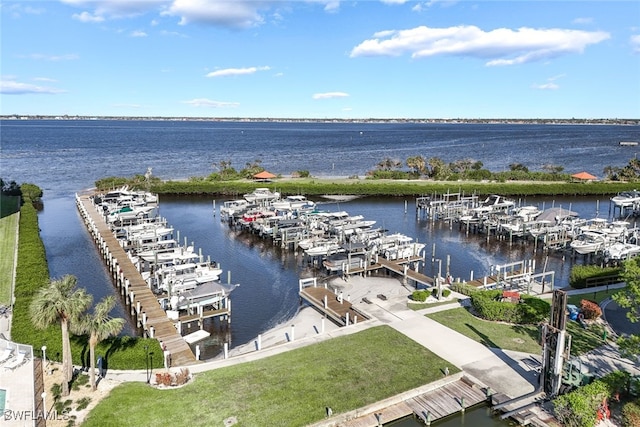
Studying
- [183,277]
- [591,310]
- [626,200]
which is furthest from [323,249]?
[626,200]

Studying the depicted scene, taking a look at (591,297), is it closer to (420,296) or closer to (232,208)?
(420,296)

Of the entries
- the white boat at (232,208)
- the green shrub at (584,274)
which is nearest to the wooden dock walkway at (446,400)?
the green shrub at (584,274)

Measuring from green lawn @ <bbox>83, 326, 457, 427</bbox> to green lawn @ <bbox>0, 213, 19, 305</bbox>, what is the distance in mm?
15780

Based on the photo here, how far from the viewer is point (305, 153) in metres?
168

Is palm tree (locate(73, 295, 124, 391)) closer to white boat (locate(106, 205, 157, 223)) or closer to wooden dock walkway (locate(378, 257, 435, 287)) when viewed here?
wooden dock walkway (locate(378, 257, 435, 287))

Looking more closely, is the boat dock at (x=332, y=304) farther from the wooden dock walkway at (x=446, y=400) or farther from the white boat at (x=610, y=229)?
the white boat at (x=610, y=229)

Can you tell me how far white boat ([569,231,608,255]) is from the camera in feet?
148

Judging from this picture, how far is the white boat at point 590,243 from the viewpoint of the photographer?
1772 inches

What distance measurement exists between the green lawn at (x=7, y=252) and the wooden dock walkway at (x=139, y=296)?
708 cm

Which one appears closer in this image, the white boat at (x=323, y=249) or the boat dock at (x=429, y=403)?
the boat dock at (x=429, y=403)

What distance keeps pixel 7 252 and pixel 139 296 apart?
14915 millimetres

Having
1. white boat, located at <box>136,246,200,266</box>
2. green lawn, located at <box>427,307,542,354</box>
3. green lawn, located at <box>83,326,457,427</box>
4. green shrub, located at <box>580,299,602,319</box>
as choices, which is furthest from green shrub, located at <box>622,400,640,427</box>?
white boat, located at <box>136,246,200,266</box>

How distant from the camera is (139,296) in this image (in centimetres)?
3238

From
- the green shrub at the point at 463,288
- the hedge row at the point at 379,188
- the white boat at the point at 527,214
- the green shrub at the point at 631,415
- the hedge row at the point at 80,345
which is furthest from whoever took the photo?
the hedge row at the point at 379,188
